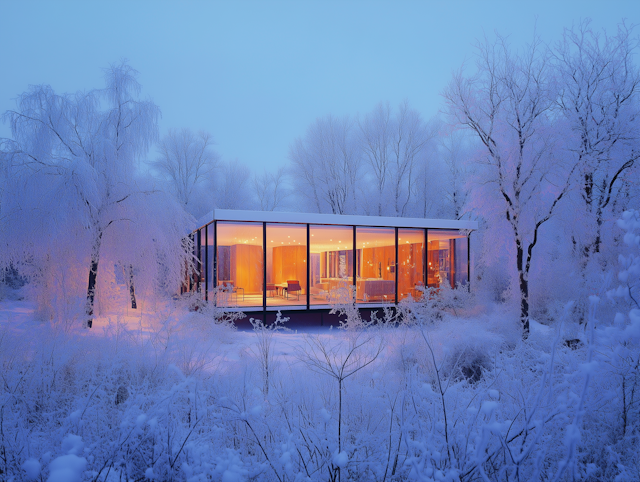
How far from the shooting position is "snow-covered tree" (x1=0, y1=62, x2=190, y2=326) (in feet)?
23.5

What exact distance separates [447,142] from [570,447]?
80.3 feet

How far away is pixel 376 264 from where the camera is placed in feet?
37.5

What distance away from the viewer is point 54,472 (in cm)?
118

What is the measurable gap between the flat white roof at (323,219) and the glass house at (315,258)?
0.02m

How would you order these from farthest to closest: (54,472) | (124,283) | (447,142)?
(447,142) < (124,283) < (54,472)

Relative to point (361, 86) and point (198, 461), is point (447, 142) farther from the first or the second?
point (361, 86)

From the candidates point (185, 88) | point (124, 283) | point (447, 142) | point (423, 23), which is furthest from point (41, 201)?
point (423, 23)

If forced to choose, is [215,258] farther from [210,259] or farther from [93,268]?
[93,268]

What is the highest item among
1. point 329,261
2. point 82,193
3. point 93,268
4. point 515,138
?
point 515,138

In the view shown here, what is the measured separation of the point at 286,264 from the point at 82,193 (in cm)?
530

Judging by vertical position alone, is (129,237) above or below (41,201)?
below

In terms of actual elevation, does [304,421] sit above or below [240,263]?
below

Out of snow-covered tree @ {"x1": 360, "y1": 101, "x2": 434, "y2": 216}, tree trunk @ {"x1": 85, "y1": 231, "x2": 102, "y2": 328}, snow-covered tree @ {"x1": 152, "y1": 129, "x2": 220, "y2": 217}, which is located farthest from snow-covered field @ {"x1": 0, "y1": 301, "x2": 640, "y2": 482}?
snow-covered tree @ {"x1": 360, "y1": 101, "x2": 434, "y2": 216}

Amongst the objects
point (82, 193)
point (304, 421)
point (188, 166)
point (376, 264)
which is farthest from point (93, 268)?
point (188, 166)
